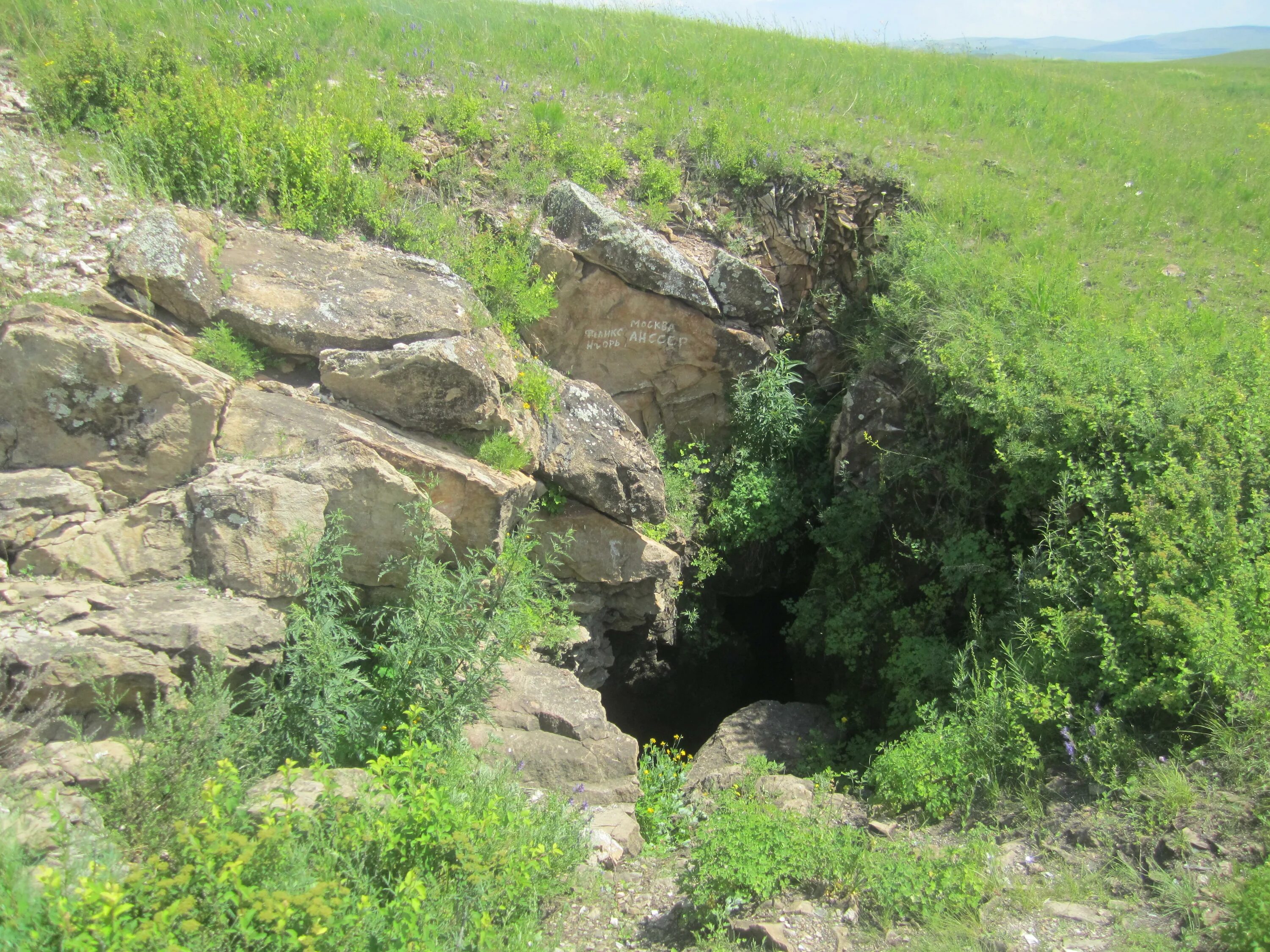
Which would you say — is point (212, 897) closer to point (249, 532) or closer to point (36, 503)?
point (249, 532)

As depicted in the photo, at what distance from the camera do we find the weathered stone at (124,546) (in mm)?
4082

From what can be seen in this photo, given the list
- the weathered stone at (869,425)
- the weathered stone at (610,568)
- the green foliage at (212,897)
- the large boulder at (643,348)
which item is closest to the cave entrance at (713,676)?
the weathered stone at (610,568)

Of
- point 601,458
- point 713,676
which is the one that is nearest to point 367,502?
point 601,458

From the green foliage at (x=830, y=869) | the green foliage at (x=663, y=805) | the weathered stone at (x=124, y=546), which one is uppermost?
the weathered stone at (x=124, y=546)

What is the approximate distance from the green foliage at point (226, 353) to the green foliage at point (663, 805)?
3.80m

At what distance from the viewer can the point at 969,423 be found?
632 centimetres

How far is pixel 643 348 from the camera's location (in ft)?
25.8

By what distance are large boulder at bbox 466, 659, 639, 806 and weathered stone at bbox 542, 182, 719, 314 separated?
3.85 meters

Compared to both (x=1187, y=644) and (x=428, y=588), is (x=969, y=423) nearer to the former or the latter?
(x=1187, y=644)

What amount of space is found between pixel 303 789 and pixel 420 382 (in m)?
2.71

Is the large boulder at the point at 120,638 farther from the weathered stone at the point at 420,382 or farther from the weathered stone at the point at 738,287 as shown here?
the weathered stone at the point at 738,287

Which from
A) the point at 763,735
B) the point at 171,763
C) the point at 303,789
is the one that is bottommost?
the point at 763,735

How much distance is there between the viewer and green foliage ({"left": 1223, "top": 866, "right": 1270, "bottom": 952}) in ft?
9.86

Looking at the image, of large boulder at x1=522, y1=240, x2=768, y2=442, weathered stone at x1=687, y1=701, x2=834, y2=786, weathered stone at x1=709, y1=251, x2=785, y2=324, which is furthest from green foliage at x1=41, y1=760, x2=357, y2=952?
weathered stone at x1=709, y1=251, x2=785, y2=324
